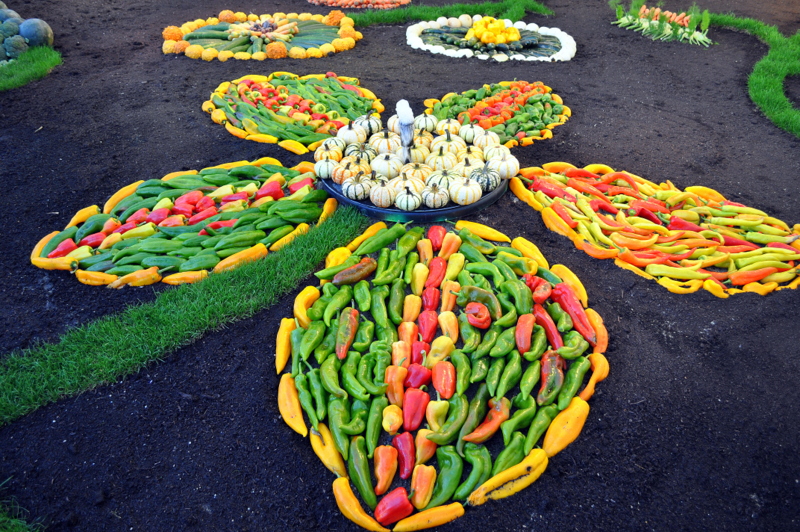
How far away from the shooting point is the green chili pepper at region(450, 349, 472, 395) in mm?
3463

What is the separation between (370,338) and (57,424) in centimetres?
206

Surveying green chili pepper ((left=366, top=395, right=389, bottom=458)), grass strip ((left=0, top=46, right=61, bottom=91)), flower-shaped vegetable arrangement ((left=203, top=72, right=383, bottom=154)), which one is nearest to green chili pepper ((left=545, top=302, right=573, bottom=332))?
green chili pepper ((left=366, top=395, right=389, bottom=458))

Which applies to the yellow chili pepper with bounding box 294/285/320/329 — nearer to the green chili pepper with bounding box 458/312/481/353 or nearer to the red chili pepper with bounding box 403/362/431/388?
the red chili pepper with bounding box 403/362/431/388

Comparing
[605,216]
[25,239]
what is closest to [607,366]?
[605,216]

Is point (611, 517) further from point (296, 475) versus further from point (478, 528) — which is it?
point (296, 475)

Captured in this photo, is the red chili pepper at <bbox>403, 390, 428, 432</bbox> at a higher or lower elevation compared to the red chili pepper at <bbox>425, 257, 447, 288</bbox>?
lower

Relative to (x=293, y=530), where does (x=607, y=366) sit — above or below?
above

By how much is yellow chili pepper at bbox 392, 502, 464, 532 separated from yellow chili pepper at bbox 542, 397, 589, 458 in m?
0.65

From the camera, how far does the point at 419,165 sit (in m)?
4.90

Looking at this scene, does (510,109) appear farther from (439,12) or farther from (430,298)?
(439,12)

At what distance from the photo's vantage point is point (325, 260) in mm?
4641

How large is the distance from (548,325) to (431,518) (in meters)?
1.56

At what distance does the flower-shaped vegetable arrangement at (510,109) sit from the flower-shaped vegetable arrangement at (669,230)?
1.02 meters

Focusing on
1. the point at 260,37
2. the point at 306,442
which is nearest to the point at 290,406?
the point at 306,442
